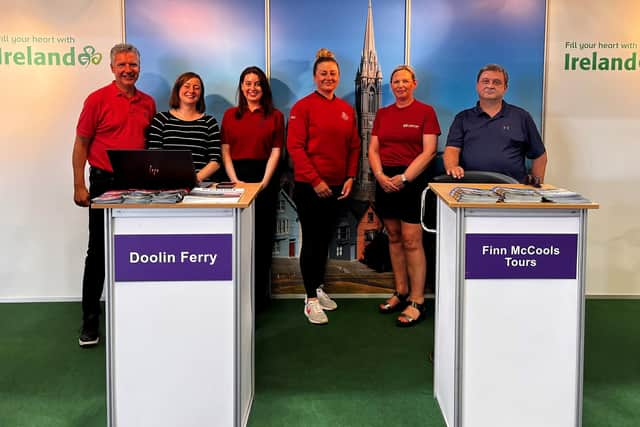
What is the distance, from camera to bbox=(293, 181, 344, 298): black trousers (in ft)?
13.9

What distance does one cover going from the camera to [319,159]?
13.8ft

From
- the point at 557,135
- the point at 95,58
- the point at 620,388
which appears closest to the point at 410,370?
the point at 620,388

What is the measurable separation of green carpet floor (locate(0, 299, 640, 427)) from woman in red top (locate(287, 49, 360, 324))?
1.34 feet

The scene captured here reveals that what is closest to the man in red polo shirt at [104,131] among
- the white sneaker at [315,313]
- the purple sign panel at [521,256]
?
the white sneaker at [315,313]

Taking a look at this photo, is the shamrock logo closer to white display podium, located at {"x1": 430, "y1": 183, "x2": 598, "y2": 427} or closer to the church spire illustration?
the church spire illustration

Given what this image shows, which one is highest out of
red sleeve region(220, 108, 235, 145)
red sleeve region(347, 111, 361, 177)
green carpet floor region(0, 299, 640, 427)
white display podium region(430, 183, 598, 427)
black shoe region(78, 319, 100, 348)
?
red sleeve region(220, 108, 235, 145)

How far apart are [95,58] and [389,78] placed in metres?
2.15

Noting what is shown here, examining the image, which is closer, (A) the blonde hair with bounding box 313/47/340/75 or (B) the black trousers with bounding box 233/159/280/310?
(A) the blonde hair with bounding box 313/47/340/75

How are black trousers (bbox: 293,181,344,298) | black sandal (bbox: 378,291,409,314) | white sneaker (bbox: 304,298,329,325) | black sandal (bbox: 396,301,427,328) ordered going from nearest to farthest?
black sandal (bbox: 396,301,427,328)
white sneaker (bbox: 304,298,329,325)
black trousers (bbox: 293,181,344,298)
black sandal (bbox: 378,291,409,314)

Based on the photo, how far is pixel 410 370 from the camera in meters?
3.33

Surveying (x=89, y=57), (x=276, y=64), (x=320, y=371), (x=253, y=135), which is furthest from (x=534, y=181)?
(x=89, y=57)

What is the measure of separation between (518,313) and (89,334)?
2538 mm

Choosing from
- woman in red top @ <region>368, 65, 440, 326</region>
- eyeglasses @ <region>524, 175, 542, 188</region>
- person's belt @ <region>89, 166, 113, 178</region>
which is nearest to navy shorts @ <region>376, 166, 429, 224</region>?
woman in red top @ <region>368, 65, 440, 326</region>

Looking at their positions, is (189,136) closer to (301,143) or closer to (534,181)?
(301,143)
